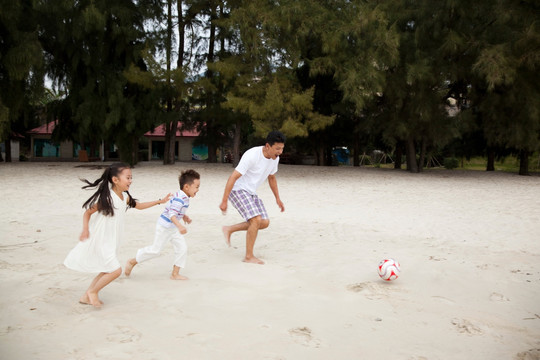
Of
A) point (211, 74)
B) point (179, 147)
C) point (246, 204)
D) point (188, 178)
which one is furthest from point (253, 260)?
point (179, 147)

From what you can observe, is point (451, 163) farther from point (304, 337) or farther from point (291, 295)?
point (304, 337)

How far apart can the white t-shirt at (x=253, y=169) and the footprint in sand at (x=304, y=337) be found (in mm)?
2504

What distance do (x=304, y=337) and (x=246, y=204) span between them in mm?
2539

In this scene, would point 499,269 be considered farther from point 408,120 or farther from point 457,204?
point 408,120

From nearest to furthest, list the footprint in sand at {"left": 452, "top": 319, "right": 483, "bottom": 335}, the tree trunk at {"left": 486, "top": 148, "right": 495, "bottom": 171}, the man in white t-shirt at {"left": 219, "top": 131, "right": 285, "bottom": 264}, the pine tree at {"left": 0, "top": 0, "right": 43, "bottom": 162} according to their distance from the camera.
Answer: the footprint in sand at {"left": 452, "top": 319, "right": 483, "bottom": 335} → the man in white t-shirt at {"left": 219, "top": 131, "right": 285, "bottom": 264} → the pine tree at {"left": 0, "top": 0, "right": 43, "bottom": 162} → the tree trunk at {"left": 486, "top": 148, "right": 495, "bottom": 171}

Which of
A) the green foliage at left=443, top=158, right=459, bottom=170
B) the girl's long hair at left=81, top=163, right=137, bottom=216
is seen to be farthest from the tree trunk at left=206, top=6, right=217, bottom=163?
the green foliage at left=443, top=158, right=459, bottom=170

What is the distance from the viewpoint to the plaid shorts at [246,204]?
5742 millimetres

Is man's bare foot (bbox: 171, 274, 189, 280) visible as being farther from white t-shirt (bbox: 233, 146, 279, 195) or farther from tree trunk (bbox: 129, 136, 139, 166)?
tree trunk (bbox: 129, 136, 139, 166)

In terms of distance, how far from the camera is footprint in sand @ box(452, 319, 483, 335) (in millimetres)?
3652

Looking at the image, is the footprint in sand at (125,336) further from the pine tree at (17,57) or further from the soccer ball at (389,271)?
the pine tree at (17,57)

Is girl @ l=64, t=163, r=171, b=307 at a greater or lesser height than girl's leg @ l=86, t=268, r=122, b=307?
greater

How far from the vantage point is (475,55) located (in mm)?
20125

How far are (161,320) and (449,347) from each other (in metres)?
2.20

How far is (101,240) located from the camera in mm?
4039
